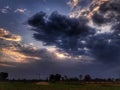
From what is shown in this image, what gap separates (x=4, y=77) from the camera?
164 m

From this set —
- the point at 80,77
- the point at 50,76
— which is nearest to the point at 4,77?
the point at 50,76

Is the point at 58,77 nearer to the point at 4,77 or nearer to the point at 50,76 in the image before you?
the point at 50,76

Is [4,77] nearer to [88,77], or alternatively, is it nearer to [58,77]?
[58,77]

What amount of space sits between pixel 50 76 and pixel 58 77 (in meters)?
4.57

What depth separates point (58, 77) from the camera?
504ft

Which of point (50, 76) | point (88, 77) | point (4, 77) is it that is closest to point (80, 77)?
point (88, 77)

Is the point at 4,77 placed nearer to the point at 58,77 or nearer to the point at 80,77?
the point at 58,77

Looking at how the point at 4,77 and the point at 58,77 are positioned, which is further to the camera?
the point at 4,77

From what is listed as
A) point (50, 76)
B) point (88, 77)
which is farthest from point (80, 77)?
point (50, 76)

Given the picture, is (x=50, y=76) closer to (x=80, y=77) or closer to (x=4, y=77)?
(x=80, y=77)

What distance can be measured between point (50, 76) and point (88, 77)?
23.9 meters

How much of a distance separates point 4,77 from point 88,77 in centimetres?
4983

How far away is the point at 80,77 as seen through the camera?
159 meters
